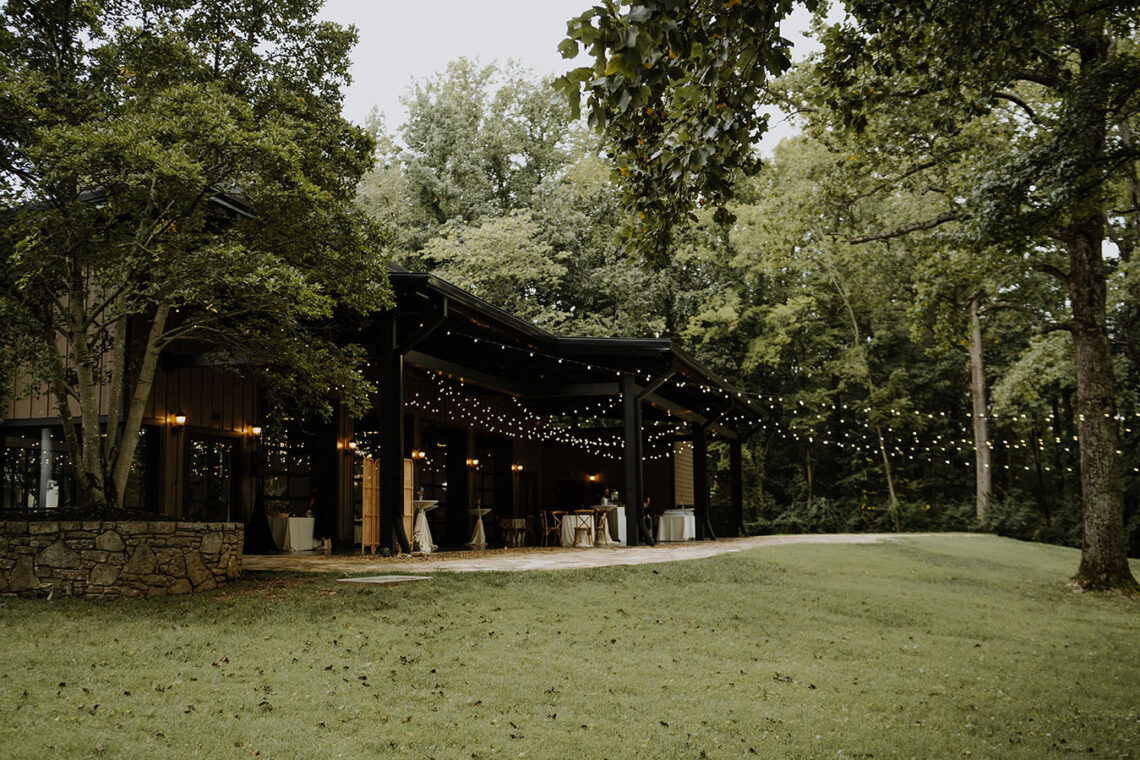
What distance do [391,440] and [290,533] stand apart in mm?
2992

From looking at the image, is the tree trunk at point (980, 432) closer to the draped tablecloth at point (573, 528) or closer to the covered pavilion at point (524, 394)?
the covered pavilion at point (524, 394)

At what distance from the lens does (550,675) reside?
4.79 meters

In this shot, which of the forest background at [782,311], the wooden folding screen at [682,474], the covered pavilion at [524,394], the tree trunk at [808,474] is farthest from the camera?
the tree trunk at [808,474]

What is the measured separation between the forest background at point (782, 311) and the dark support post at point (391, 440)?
1100 centimetres

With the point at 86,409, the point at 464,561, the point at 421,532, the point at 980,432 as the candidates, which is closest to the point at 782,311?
the point at 980,432

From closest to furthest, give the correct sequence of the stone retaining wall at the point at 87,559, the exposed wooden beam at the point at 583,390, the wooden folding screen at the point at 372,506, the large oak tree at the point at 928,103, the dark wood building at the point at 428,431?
the large oak tree at the point at 928,103, the stone retaining wall at the point at 87,559, the dark wood building at the point at 428,431, the wooden folding screen at the point at 372,506, the exposed wooden beam at the point at 583,390

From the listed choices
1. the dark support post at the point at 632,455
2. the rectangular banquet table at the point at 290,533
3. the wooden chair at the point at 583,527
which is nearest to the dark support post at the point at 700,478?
the wooden chair at the point at 583,527

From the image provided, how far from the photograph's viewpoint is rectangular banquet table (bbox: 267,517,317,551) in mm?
11531

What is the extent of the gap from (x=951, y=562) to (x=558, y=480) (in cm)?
833

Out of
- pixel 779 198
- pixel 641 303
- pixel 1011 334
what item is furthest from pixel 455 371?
pixel 1011 334

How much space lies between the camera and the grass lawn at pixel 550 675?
368 cm

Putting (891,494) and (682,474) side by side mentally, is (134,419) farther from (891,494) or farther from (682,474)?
(891,494)

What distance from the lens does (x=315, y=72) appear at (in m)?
8.68

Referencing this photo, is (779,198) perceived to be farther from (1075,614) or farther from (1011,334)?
(1011,334)
